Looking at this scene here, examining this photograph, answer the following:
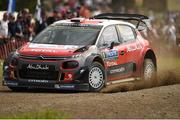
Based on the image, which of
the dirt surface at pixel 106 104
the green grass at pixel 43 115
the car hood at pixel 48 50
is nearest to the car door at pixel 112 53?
the car hood at pixel 48 50

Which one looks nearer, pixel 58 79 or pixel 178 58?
pixel 58 79

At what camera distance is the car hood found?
646 inches

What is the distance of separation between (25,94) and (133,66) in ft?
10.4

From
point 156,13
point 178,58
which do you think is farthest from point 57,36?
point 156,13

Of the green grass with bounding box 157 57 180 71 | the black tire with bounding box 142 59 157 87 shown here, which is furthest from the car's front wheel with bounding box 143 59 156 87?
the green grass with bounding box 157 57 180 71

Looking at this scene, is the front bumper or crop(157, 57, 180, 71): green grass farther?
crop(157, 57, 180, 71): green grass

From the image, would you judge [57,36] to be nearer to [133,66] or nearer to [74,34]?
[74,34]

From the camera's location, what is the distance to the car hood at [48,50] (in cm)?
1641

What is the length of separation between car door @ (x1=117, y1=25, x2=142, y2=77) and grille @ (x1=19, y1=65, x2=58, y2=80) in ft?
7.05

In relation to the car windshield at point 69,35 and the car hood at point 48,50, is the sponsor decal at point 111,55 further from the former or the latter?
the car hood at point 48,50

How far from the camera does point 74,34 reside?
1734cm

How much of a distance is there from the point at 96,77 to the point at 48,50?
3.79 feet

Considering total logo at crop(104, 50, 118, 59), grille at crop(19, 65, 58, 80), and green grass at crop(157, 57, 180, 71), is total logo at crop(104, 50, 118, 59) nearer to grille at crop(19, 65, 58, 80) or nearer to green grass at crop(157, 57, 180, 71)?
grille at crop(19, 65, 58, 80)

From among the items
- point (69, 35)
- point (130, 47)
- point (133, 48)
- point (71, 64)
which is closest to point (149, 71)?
point (133, 48)
